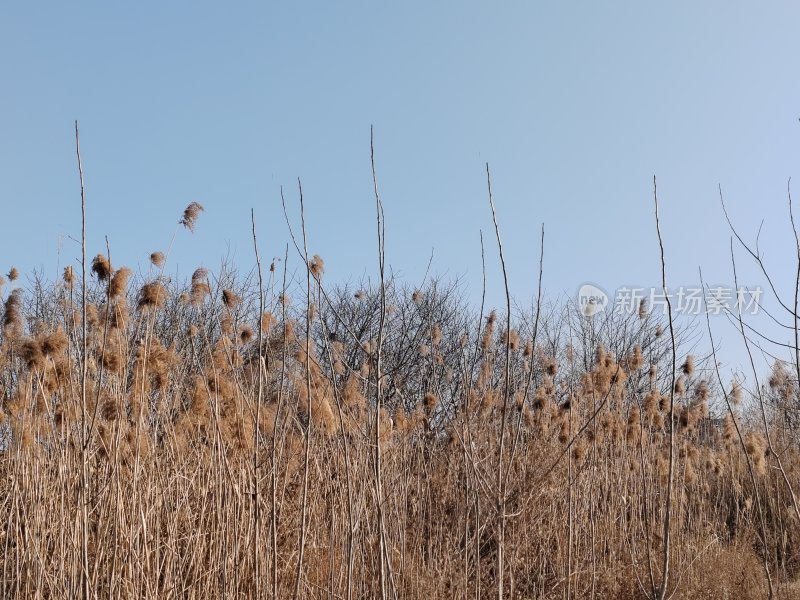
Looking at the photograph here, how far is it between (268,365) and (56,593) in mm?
1413

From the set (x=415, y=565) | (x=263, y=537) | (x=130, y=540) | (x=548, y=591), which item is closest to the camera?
(x=130, y=540)

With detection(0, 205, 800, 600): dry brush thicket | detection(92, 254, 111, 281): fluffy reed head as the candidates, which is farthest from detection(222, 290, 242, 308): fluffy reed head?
detection(92, 254, 111, 281): fluffy reed head

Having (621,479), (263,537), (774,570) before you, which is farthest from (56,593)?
(774,570)

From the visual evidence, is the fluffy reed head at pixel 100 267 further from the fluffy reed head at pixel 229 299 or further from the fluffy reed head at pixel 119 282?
the fluffy reed head at pixel 229 299

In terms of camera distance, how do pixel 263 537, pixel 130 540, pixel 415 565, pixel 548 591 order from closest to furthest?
pixel 130 540, pixel 263 537, pixel 415 565, pixel 548 591

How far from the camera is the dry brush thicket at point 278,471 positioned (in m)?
2.87

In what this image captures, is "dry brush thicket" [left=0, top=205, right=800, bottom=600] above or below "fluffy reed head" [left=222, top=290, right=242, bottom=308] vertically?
below

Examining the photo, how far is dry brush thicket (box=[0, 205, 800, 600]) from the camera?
9.41 ft

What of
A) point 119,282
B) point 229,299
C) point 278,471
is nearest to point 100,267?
point 119,282

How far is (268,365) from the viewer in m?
4.01

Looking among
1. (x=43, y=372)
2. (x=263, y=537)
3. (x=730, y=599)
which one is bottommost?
(x=730, y=599)

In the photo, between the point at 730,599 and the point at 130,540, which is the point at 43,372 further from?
the point at 730,599

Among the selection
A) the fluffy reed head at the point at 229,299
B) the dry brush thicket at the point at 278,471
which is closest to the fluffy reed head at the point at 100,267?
the dry brush thicket at the point at 278,471

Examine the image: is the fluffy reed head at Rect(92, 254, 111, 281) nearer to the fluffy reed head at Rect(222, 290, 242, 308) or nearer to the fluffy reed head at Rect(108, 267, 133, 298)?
the fluffy reed head at Rect(108, 267, 133, 298)
